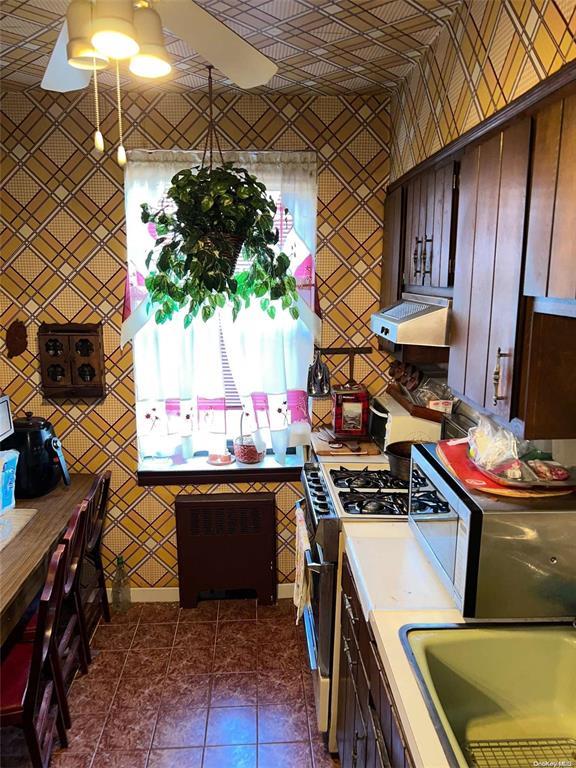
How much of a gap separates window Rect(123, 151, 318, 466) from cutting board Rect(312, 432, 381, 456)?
29cm

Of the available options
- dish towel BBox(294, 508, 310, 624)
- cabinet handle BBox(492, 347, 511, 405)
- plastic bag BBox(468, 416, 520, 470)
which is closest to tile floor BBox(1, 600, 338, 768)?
dish towel BBox(294, 508, 310, 624)

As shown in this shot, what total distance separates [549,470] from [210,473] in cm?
198

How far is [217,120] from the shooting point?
2.90 meters

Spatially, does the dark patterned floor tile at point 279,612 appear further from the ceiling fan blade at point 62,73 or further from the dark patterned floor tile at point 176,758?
the ceiling fan blade at point 62,73

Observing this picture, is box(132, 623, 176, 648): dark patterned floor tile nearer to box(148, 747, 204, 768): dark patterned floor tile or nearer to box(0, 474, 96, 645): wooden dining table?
box(148, 747, 204, 768): dark patterned floor tile

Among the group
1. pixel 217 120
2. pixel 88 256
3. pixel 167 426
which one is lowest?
pixel 167 426

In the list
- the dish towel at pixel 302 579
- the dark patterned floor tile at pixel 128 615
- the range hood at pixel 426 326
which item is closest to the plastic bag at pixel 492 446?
the range hood at pixel 426 326

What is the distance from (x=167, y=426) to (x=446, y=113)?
6.85 ft

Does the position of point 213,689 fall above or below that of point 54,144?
below

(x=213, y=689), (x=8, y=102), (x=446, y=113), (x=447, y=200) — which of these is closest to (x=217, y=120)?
(x=8, y=102)

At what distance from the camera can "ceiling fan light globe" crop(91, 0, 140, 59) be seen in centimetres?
112

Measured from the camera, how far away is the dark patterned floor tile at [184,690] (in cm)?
251

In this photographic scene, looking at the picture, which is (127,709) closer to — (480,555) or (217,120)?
(480,555)

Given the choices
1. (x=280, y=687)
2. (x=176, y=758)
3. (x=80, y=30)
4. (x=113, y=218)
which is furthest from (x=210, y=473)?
(x=80, y=30)
